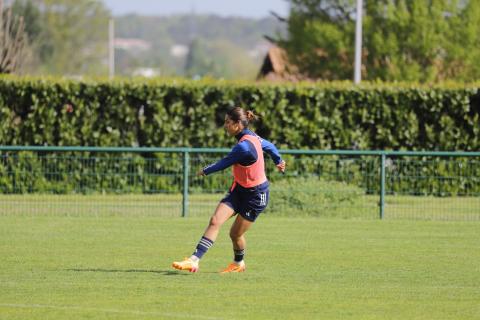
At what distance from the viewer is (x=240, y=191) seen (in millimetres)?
13172

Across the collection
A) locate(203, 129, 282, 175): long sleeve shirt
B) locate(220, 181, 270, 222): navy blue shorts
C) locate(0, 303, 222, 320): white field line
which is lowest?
locate(0, 303, 222, 320): white field line

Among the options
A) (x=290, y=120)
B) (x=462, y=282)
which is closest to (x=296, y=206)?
(x=290, y=120)

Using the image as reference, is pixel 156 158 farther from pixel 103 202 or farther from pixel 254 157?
pixel 254 157

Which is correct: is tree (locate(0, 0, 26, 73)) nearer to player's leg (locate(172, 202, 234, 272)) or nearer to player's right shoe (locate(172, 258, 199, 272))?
player's leg (locate(172, 202, 234, 272))

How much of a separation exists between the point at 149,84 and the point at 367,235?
9611 millimetres

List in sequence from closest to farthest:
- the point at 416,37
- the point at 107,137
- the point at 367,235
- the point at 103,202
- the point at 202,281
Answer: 1. the point at 202,281
2. the point at 367,235
3. the point at 103,202
4. the point at 107,137
5. the point at 416,37

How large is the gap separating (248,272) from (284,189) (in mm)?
8167

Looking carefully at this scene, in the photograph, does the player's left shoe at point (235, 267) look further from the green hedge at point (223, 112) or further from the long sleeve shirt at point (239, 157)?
the green hedge at point (223, 112)

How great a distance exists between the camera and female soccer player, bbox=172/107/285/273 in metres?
12.8

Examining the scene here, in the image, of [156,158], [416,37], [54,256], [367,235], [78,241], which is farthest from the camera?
[416,37]

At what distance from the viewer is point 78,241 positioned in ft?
54.4

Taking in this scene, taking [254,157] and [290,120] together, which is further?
[290,120]

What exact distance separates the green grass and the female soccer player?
0.96ft

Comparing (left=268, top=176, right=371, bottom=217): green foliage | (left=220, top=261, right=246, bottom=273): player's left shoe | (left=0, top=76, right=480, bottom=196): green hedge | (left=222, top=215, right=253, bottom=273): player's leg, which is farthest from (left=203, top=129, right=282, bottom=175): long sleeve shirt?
(left=0, top=76, right=480, bottom=196): green hedge
